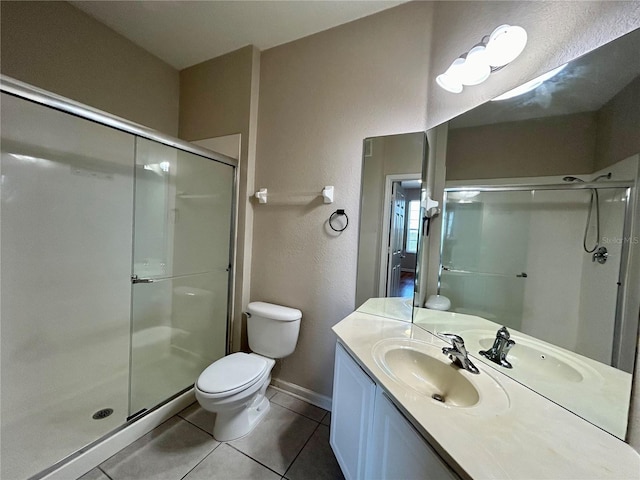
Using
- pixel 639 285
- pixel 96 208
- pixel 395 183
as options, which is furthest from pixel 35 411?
pixel 639 285

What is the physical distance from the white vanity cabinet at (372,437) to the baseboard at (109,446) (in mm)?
1148

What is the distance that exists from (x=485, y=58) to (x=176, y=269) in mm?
2238

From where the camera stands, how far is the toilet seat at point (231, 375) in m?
1.29

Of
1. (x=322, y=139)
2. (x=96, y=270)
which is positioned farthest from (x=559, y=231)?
(x=96, y=270)

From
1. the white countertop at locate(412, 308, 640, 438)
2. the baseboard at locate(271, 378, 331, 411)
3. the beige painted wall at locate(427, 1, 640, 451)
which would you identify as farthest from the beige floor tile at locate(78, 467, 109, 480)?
the beige painted wall at locate(427, 1, 640, 451)

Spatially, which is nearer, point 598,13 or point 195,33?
point 598,13

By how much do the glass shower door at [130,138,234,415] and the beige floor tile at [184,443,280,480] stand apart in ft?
1.95

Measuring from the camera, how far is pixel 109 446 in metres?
1.30

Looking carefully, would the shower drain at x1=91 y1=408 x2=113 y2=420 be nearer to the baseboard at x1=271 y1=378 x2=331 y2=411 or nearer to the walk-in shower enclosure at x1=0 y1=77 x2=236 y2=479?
the walk-in shower enclosure at x1=0 y1=77 x2=236 y2=479

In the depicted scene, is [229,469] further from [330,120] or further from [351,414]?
[330,120]

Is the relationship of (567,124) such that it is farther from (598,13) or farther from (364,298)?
(364,298)

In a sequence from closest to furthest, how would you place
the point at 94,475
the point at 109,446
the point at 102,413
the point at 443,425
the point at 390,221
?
the point at 443,425
the point at 94,475
the point at 109,446
the point at 102,413
the point at 390,221

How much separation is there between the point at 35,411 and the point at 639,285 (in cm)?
248

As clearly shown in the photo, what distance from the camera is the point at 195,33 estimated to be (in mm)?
1803
